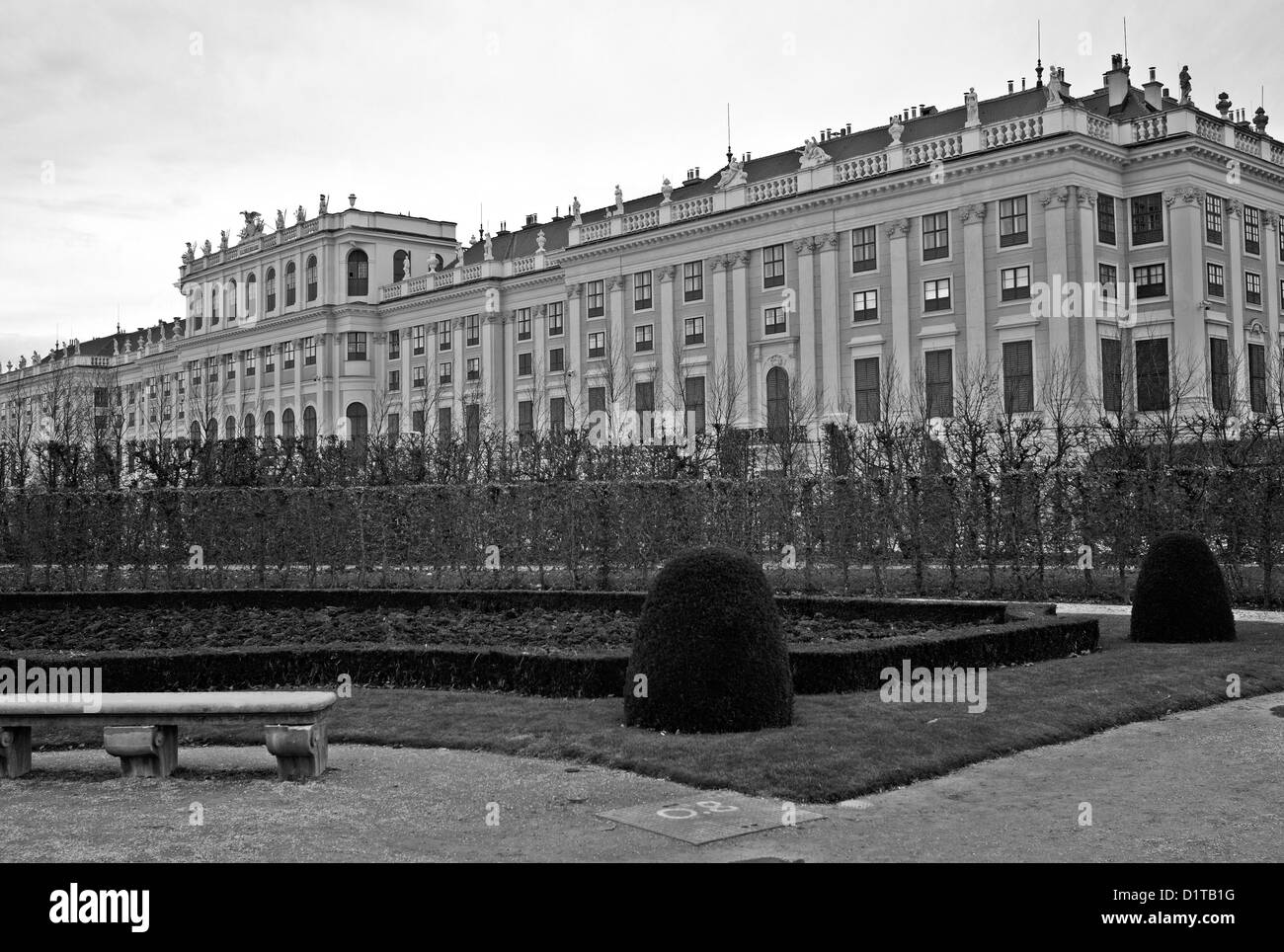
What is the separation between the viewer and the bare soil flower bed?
601 inches

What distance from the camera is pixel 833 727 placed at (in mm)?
10156

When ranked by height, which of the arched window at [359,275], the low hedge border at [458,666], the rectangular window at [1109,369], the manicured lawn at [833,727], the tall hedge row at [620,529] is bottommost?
the manicured lawn at [833,727]

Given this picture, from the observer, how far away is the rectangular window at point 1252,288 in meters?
47.3

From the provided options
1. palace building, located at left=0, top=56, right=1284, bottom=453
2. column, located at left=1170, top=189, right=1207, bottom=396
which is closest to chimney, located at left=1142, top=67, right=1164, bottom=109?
palace building, located at left=0, top=56, right=1284, bottom=453

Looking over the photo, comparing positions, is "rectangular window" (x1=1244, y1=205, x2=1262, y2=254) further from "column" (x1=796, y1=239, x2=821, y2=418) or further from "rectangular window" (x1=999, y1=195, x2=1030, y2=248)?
"column" (x1=796, y1=239, x2=821, y2=418)

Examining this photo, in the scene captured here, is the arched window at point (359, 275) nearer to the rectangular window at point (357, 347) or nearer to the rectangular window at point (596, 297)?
the rectangular window at point (357, 347)

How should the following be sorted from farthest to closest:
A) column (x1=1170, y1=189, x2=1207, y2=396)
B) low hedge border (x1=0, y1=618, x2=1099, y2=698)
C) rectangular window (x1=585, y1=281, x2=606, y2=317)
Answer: rectangular window (x1=585, y1=281, x2=606, y2=317), column (x1=1170, y1=189, x2=1207, y2=396), low hedge border (x1=0, y1=618, x2=1099, y2=698)

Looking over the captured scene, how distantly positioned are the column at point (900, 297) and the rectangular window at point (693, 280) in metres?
9.87

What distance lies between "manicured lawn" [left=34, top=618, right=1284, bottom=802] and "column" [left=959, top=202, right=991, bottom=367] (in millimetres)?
33282

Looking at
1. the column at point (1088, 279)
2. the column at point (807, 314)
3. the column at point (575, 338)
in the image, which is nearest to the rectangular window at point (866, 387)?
the column at point (807, 314)

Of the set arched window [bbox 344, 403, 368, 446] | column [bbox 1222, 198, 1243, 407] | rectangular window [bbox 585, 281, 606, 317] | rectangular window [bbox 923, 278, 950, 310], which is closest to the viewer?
column [bbox 1222, 198, 1243, 407]
